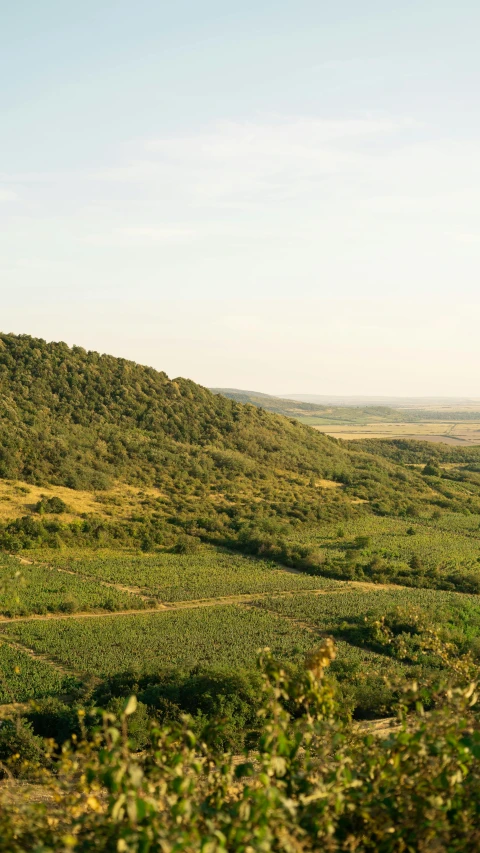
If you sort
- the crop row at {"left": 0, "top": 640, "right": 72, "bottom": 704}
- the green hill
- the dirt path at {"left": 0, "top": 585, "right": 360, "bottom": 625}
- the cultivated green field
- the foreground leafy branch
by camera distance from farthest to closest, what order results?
the green hill
the cultivated green field
the dirt path at {"left": 0, "top": 585, "right": 360, "bottom": 625}
the crop row at {"left": 0, "top": 640, "right": 72, "bottom": 704}
the foreground leafy branch

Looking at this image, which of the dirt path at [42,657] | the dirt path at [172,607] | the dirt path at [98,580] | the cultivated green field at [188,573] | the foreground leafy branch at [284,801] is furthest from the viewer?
the cultivated green field at [188,573]

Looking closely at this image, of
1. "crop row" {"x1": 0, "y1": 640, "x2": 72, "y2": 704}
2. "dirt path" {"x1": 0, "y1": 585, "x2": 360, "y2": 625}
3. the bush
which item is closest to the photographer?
"crop row" {"x1": 0, "y1": 640, "x2": 72, "y2": 704}

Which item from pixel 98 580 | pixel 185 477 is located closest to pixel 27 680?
pixel 98 580

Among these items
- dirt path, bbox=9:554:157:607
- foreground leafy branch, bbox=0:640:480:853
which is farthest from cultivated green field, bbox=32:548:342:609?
Result: foreground leafy branch, bbox=0:640:480:853

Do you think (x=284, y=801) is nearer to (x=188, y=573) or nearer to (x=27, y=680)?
(x=27, y=680)

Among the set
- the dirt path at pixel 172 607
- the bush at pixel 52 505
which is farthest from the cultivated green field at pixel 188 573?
the bush at pixel 52 505

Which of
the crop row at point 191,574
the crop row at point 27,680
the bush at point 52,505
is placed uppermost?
the bush at point 52,505

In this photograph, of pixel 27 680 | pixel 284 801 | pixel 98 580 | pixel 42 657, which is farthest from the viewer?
pixel 98 580

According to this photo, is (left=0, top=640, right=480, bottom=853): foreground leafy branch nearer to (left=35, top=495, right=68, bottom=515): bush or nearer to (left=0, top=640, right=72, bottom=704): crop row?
(left=0, top=640, right=72, bottom=704): crop row

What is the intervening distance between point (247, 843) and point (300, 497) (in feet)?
169

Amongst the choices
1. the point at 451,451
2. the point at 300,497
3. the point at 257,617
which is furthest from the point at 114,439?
the point at 451,451

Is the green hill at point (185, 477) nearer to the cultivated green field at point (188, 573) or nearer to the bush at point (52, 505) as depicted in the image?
the bush at point (52, 505)

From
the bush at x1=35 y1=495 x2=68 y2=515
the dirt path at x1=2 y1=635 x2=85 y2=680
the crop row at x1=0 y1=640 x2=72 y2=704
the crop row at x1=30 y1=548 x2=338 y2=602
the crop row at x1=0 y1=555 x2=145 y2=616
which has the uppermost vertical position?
the bush at x1=35 y1=495 x2=68 y2=515

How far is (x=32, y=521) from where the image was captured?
38469mm
